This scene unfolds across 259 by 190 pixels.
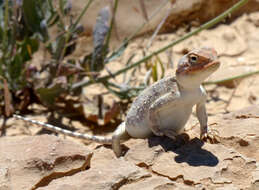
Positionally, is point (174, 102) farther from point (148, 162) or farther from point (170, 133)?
point (148, 162)

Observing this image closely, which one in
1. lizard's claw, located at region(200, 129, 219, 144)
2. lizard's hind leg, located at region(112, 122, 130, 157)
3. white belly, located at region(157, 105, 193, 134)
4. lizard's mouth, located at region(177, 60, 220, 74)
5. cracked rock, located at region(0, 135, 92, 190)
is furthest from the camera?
lizard's hind leg, located at region(112, 122, 130, 157)

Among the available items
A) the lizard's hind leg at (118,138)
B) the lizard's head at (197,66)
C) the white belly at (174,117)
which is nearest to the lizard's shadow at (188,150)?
the white belly at (174,117)

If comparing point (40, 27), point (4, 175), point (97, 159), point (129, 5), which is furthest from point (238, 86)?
point (4, 175)

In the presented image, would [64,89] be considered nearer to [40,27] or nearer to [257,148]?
[40,27]

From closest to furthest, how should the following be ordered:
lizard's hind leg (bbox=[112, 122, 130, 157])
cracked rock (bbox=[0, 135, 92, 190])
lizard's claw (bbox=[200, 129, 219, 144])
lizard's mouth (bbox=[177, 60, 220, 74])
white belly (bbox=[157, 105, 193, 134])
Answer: lizard's mouth (bbox=[177, 60, 220, 74])
cracked rock (bbox=[0, 135, 92, 190])
white belly (bbox=[157, 105, 193, 134])
lizard's claw (bbox=[200, 129, 219, 144])
lizard's hind leg (bbox=[112, 122, 130, 157])

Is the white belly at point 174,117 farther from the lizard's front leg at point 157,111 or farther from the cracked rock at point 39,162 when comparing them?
the cracked rock at point 39,162

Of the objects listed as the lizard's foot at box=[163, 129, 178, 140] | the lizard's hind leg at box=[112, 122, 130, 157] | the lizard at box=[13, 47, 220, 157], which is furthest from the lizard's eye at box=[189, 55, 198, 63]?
the lizard's hind leg at box=[112, 122, 130, 157]

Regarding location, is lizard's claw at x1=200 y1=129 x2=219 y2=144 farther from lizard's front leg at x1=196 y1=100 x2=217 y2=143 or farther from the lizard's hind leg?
the lizard's hind leg
